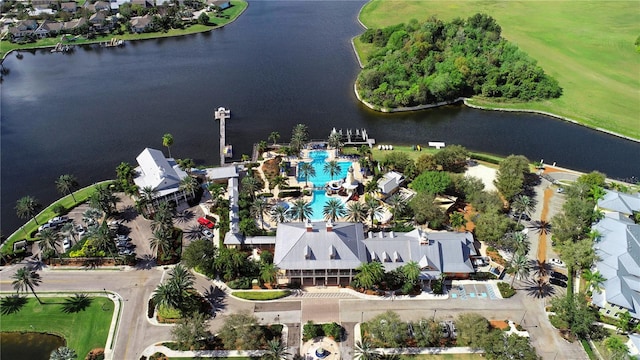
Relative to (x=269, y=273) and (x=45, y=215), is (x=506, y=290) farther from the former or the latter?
(x=45, y=215)

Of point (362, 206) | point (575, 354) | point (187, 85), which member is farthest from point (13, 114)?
point (575, 354)

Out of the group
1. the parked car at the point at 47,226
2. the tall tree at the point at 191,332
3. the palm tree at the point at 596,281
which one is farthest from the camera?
the parked car at the point at 47,226

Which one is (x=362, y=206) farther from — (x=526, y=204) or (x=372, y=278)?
(x=526, y=204)

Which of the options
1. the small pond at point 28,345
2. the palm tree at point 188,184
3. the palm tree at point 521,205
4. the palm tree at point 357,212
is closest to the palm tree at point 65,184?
the palm tree at point 188,184

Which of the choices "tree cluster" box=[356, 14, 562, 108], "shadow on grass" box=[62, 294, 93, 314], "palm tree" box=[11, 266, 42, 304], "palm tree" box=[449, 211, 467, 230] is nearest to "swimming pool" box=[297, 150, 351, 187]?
"palm tree" box=[449, 211, 467, 230]

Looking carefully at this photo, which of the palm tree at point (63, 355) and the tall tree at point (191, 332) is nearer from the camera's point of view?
the palm tree at point (63, 355)

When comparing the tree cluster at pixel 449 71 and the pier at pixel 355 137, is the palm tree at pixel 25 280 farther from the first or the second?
the tree cluster at pixel 449 71

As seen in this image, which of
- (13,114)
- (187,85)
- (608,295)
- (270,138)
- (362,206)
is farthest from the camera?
(187,85)

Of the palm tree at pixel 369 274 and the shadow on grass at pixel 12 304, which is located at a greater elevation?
the palm tree at pixel 369 274
